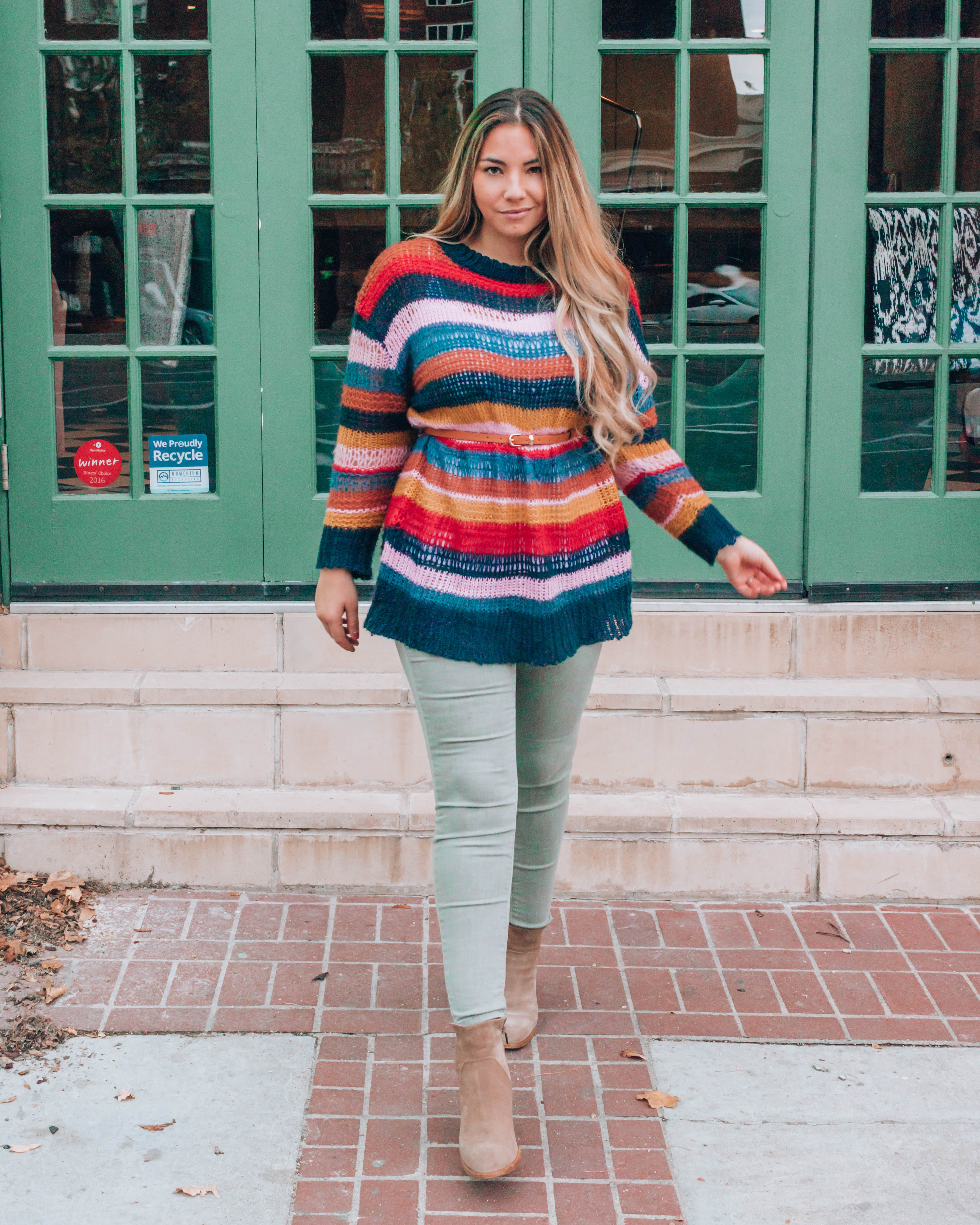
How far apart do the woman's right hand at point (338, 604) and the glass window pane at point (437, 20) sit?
2236 mm

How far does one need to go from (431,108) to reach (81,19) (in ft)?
3.62

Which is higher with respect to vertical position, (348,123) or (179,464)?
(348,123)

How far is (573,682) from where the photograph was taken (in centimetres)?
292

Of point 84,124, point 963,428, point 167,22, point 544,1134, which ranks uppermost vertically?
point 167,22

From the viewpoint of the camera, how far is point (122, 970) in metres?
3.61

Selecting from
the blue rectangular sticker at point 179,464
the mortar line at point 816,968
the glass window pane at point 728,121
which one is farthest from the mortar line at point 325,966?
the glass window pane at point 728,121

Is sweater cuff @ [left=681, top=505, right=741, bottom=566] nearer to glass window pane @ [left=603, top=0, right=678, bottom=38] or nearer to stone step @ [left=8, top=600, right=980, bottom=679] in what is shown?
stone step @ [left=8, top=600, right=980, bottom=679]

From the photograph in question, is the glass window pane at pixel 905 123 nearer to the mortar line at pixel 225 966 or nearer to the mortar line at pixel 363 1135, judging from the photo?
the mortar line at pixel 225 966

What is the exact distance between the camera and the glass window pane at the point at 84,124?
4398mm

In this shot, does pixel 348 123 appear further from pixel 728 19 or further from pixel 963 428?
pixel 963 428

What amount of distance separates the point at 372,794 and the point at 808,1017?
1.42 meters

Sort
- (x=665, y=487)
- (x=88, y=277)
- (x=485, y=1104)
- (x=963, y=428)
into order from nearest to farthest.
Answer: (x=485, y=1104), (x=665, y=487), (x=88, y=277), (x=963, y=428)

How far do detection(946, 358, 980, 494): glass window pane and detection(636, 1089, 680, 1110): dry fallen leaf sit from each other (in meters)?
2.35

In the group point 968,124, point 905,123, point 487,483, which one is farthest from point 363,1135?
point 968,124
